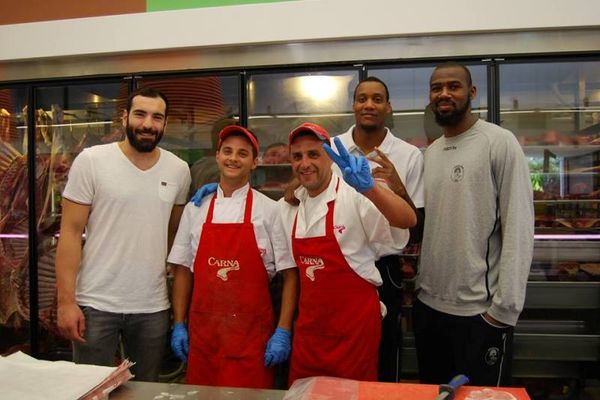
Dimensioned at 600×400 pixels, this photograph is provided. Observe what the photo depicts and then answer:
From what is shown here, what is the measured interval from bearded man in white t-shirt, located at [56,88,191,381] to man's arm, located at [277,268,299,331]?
0.63 metres

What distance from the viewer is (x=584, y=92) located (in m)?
3.27

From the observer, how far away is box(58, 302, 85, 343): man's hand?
2.12 m

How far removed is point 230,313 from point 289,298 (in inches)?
11.2

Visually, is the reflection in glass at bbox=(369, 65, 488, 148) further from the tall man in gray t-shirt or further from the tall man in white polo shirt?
the tall man in gray t-shirt

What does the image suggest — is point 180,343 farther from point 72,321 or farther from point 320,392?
point 320,392

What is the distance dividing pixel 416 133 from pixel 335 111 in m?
0.66

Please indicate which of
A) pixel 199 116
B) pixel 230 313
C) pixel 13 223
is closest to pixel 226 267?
pixel 230 313

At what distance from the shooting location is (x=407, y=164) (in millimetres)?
2305

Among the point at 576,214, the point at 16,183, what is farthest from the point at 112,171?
the point at 576,214

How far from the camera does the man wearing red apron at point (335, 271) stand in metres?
1.92

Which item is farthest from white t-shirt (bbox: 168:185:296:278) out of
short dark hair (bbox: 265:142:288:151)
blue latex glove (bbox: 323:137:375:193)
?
short dark hair (bbox: 265:142:288:151)

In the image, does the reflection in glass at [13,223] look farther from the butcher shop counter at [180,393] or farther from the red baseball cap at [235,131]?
the butcher shop counter at [180,393]

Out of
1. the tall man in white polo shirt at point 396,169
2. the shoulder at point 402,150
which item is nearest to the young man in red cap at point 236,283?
the tall man in white polo shirt at point 396,169

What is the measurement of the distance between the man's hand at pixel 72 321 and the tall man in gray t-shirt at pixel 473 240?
5.49 ft
